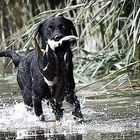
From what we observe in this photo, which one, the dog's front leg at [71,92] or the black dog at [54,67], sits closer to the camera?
the black dog at [54,67]

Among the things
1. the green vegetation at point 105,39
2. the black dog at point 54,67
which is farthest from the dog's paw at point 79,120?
the green vegetation at point 105,39

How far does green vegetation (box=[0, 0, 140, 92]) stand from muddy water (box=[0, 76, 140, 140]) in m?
0.30

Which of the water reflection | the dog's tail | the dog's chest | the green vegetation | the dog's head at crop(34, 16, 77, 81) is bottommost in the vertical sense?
the green vegetation

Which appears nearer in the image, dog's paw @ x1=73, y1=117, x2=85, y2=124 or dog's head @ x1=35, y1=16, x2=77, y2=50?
dog's head @ x1=35, y1=16, x2=77, y2=50

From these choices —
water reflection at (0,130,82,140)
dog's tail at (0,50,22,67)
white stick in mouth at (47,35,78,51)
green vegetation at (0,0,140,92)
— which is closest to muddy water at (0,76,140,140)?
water reflection at (0,130,82,140)

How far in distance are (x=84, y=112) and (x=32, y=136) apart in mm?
1485

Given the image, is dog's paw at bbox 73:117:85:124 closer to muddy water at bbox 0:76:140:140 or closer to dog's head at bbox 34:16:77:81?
muddy water at bbox 0:76:140:140

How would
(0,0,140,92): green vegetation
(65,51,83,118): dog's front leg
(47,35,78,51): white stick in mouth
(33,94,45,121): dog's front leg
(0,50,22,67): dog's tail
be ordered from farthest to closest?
(0,0,140,92): green vegetation < (0,50,22,67): dog's tail < (33,94,45,121): dog's front leg < (65,51,83,118): dog's front leg < (47,35,78,51): white stick in mouth

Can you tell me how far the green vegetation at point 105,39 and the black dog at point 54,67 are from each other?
129 centimetres

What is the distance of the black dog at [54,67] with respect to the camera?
5793mm

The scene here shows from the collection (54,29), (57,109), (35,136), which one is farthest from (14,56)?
(35,136)

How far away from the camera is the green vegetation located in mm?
7938

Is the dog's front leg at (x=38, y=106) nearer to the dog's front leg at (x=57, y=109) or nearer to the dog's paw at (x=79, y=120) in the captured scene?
the dog's front leg at (x=57, y=109)

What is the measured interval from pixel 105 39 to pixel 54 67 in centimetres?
392
